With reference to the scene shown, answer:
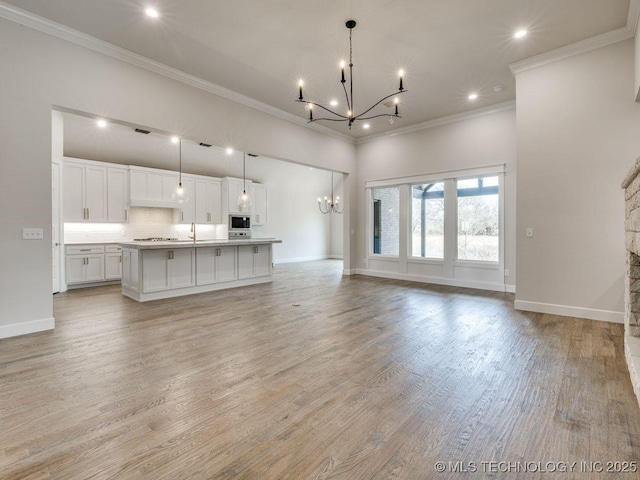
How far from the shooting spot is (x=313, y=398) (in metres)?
2.19

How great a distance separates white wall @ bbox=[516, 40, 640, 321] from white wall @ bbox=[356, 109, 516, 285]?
1.36 meters

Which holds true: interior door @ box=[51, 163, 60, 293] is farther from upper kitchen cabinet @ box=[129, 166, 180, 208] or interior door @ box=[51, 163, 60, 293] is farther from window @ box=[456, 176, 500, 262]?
window @ box=[456, 176, 500, 262]

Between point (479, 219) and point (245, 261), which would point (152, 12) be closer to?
point (245, 261)

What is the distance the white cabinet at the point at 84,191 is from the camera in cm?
659

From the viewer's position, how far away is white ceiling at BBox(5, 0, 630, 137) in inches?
131

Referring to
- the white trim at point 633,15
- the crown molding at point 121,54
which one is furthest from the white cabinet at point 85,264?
the white trim at point 633,15

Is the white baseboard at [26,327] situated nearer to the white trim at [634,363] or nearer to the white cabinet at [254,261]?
the white cabinet at [254,261]

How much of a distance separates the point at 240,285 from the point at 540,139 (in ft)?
18.9

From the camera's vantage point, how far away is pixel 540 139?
4371 millimetres

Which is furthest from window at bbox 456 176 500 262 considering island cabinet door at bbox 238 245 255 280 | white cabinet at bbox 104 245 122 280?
white cabinet at bbox 104 245 122 280

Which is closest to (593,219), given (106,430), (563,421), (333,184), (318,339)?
(563,421)

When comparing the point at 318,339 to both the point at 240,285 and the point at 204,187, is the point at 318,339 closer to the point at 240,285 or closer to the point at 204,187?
the point at 240,285

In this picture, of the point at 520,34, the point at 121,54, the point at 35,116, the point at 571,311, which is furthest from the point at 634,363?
the point at 121,54

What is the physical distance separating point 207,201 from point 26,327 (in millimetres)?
6071
